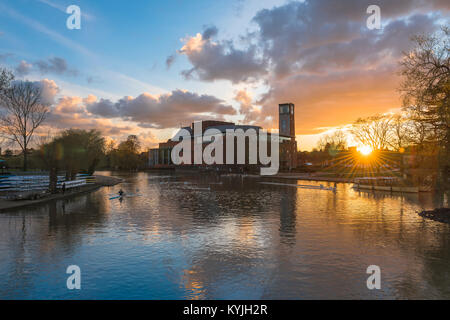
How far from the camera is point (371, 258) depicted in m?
9.14

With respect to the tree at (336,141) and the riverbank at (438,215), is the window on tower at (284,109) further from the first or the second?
the riverbank at (438,215)

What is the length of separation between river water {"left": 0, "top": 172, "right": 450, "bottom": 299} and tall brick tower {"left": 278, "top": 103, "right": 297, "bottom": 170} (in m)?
100

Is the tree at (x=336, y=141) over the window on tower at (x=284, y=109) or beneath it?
beneath

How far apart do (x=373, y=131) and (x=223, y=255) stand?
65.1 m

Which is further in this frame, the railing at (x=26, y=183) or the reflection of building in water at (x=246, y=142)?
the reflection of building in water at (x=246, y=142)

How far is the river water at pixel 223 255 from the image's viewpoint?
22.4ft

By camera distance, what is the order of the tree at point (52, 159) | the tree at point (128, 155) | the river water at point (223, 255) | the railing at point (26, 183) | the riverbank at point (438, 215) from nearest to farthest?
the river water at point (223, 255) < the riverbank at point (438, 215) < the tree at point (52, 159) < the railing at point (26, 183) < the tree at point (128, 155)

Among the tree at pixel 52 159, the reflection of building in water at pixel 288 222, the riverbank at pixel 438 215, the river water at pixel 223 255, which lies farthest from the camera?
the tree at pixel 52 159

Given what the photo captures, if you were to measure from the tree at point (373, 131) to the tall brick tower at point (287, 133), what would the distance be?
47.7 metres

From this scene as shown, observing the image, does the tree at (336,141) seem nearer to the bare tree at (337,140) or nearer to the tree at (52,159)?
the bare tree at (337,140)

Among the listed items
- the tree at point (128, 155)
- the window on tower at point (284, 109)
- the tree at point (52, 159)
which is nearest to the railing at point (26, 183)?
the tree at point (52, 159)

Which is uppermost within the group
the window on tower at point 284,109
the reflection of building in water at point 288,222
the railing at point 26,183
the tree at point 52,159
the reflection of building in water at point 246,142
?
the window on tower at point 284,109

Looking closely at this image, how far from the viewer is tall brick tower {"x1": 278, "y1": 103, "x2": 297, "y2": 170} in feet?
381
